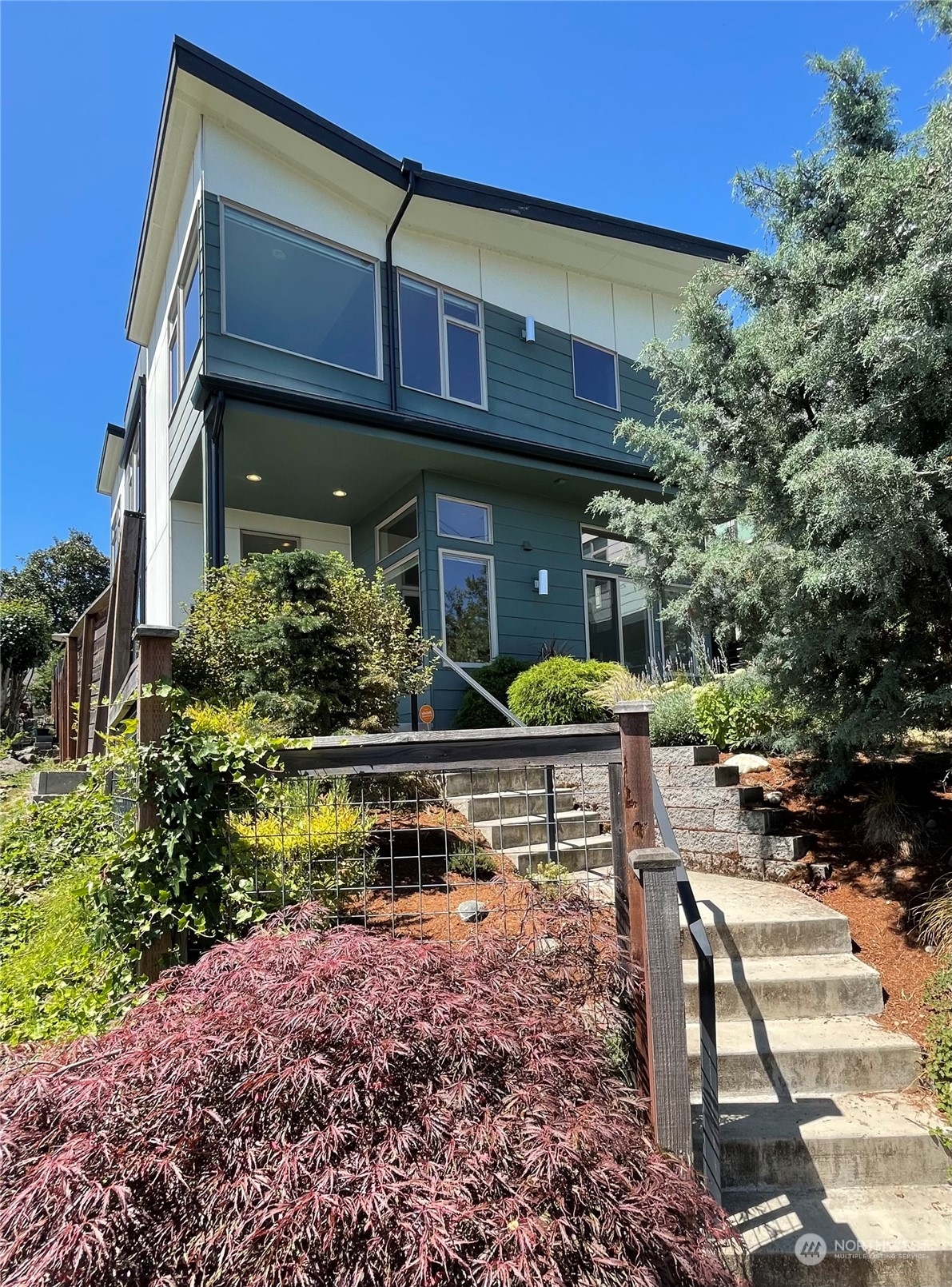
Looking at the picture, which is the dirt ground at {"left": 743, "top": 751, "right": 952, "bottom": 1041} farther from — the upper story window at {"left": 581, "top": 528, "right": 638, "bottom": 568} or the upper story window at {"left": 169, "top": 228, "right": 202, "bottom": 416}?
the upper story window at {"left": 169, "top": 228, "right": 202, "bottom": 416}

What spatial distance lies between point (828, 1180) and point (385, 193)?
9549 millimetres

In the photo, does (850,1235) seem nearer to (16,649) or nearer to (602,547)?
(602,547)

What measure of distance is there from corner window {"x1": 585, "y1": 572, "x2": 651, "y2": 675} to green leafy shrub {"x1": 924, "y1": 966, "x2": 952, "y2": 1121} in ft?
22.7

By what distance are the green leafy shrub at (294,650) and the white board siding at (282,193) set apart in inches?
174

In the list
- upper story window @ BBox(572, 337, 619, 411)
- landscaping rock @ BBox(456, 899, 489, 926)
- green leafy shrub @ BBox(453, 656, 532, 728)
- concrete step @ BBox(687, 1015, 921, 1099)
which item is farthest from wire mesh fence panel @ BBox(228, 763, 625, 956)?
upper story window @ BBox(572, 337, 619, 411)

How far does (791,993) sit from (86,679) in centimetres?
625

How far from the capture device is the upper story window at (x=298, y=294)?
286 inches

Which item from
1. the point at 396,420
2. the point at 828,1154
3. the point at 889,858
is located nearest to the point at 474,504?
the point at 396,420

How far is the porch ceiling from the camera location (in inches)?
290

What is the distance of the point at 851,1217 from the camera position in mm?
2486

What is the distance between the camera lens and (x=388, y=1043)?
1570 millimetres

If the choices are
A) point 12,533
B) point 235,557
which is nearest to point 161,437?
point 235,557

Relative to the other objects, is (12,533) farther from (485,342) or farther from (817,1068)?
(817,1068)
